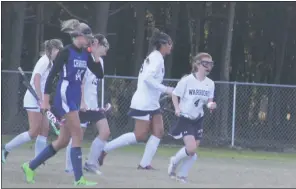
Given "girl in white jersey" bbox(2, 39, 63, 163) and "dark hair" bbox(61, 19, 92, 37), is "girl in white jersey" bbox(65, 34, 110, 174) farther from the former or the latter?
"dark hair" bbox(61, 19, 92, 37)

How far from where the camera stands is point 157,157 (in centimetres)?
1523

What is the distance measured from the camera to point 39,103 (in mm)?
10680

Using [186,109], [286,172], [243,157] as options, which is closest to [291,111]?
[243,157]

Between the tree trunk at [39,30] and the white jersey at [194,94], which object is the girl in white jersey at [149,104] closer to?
the white jersey at [194,94]

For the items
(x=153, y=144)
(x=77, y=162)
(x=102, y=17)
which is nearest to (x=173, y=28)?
(x=102, y=17)

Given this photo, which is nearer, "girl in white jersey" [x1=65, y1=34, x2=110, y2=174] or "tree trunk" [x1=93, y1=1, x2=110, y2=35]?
"girl in white jersey" [x1=65, y1=34, x2=110, y2=174]

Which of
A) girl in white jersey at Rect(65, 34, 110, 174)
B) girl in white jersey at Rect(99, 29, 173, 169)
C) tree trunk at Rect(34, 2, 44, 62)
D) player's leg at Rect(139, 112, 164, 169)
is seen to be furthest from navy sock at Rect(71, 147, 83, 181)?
tree trunk at Rect(34, 2, 44, 62)

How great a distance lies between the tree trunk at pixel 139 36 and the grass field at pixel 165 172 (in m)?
8.62

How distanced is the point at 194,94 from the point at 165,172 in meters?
1.65

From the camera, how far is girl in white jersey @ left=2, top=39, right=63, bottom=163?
1080 cm

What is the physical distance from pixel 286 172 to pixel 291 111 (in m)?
8.27

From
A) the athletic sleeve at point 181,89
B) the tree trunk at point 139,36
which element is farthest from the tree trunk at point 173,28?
the athletic sleeve at point 181,89

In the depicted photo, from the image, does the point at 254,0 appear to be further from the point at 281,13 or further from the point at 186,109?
the point at 186,109

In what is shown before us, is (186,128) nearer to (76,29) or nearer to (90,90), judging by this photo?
(90,90)
